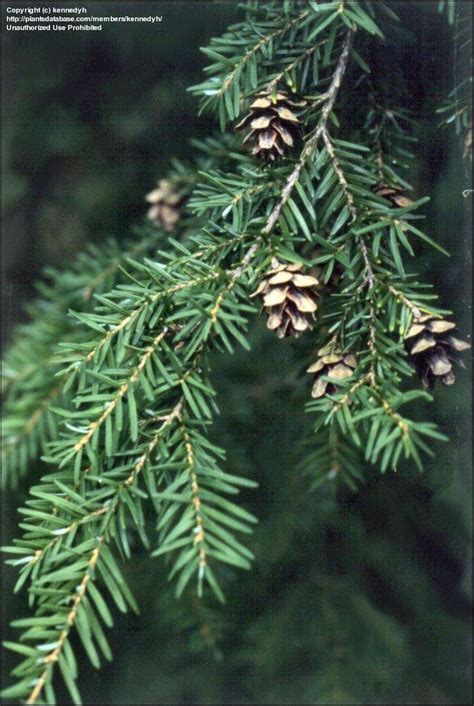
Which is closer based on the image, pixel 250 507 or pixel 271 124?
pixel 271 124

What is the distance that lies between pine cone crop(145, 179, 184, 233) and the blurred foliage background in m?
0.04

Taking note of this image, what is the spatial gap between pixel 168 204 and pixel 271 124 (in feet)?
0.42

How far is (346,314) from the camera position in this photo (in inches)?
10.9

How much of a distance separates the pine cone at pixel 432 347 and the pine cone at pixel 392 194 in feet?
0.20

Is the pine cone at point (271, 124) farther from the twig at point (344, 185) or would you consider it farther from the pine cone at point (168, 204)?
the pine cone at point (168, 204)

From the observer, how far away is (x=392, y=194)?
0.30m

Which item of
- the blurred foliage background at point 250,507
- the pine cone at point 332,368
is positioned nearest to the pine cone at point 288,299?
the pine cone at point 332,368

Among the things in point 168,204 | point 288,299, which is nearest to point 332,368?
point 288,299

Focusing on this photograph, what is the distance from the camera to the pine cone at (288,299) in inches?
10.1

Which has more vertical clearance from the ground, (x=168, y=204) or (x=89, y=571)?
(x=168, y=204)

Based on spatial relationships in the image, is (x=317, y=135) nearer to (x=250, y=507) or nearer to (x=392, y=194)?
(x=392, y=194)

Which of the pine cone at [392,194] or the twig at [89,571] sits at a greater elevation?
the pine cone at [392,194]

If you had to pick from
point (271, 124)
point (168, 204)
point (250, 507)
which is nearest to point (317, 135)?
point (271, 124)

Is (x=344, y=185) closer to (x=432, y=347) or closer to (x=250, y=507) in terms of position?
(x=432, y=347)
